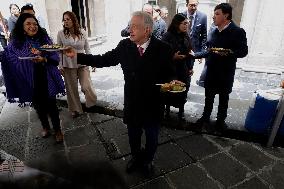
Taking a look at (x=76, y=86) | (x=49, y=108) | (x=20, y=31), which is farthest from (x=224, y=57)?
(x=20, y=31)

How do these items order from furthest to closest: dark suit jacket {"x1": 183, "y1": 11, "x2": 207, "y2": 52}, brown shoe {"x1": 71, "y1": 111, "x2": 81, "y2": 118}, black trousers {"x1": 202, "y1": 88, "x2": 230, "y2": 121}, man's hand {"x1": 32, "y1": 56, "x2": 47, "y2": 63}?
dark suit jacket {"x1": 183, "y1": 11, "x2": 207, "y2": 52}, brown shoe {"x1": 71, "y1": 111, "x2": 81, "y2": 118}, black trousers {"x1": 202, "y1": 88, "x2": 230, "y2": 121}, man's hand {"x1": 32, "y1": 56, "x2": 47, "y2": 63}

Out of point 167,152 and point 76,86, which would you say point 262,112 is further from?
point 76,86

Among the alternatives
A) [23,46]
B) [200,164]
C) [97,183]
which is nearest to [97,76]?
[23,46]

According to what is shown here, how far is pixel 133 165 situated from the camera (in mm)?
3936

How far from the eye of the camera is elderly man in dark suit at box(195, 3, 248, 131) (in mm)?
4426

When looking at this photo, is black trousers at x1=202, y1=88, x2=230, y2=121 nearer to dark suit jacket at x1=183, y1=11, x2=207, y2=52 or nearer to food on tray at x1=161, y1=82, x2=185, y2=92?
dark suit jacket at x1=183, y1=11, x2=207, y2=52

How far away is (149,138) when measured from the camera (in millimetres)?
3631

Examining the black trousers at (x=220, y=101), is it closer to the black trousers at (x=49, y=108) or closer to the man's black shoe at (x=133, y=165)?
the man's black shoe at (x=133, y=165)

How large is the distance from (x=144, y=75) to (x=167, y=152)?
73.5 inches

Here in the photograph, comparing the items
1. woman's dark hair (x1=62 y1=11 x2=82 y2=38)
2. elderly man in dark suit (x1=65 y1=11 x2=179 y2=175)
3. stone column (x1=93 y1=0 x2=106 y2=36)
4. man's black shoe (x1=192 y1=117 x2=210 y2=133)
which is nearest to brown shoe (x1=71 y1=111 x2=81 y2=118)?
woman's dark hair (x1=62 y1=11 x2=82 y2=38)

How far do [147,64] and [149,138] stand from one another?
44.4 inches

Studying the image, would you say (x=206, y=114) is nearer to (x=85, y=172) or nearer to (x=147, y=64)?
(x=147, y=64)

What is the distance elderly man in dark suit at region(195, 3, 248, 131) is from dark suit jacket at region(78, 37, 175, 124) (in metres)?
1.58

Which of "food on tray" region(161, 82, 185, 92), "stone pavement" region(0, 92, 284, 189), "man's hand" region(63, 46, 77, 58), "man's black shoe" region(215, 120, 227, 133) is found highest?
"man's hand" region(63, 46, 77, 58)
